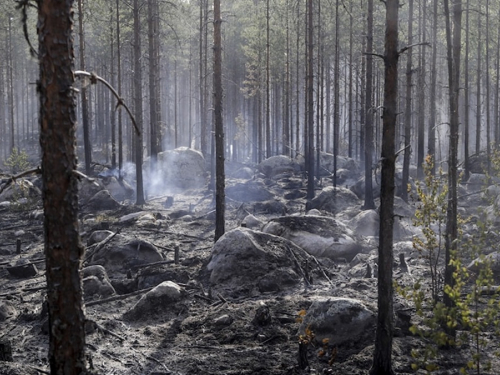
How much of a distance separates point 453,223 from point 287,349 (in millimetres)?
3297

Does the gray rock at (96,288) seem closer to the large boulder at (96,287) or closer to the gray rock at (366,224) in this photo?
the large boulder at (96,287)

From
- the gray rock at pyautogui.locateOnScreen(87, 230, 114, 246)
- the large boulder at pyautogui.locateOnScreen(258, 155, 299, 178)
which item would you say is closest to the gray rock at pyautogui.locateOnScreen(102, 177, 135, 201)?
the large boulder at pyautogui.locateOnScreen(258, 155, 299, 178)

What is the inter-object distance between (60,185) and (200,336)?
16.9 feet

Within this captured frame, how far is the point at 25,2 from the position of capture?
185 inches

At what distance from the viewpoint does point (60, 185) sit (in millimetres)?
4598

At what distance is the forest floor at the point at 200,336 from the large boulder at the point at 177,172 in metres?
17.1

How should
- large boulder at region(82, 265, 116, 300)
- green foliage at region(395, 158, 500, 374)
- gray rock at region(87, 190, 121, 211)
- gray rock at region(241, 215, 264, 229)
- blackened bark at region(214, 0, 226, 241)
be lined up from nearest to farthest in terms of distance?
green foliage at region(395, 158, 500, 374) → large boulder at region(82, 265, 116, 300) → blackened bark at region(214, 0, 226, 241) → gray rock at region(241, 215, 264, 229) → gray rock at region(87, 190, 121, 211)

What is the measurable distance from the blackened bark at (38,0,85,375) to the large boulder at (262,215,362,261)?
379 inches

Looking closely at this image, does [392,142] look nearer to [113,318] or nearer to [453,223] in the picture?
[453,223]

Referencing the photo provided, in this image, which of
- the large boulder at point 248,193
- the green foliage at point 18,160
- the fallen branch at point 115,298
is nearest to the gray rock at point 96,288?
the fallen branch at point 115,298

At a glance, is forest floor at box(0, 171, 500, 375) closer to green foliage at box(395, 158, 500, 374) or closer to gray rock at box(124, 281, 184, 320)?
gray rock at box(124, 281, 184, 320)

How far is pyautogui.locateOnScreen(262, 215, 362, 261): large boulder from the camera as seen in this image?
552 inches

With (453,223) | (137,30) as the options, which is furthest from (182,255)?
(137,30)

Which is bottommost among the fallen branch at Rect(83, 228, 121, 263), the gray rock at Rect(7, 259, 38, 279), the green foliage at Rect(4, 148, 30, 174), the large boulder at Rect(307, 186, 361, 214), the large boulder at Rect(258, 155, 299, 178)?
the gray rock at Rect(7, 259, 38, 279)
